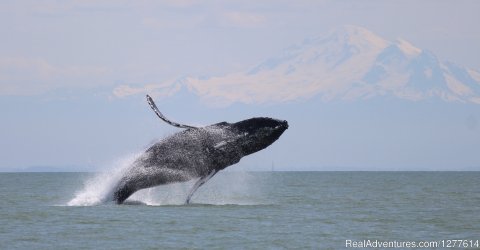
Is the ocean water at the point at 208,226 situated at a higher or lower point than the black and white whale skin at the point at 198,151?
lower

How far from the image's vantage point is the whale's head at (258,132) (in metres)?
32.6

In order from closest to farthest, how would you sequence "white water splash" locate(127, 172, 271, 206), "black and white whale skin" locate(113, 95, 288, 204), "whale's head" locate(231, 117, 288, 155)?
1. "whale's head" locate(231, 117, 288, 155)
2. "black and white whale skin" locate(113, 95, 288, 204)
3. "white water splash" locate(127, 172, 271, 206)

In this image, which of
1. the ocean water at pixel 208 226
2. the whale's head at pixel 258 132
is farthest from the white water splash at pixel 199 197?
the whale's head at pixel 258 132

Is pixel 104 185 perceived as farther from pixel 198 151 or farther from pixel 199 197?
pixel 199 197

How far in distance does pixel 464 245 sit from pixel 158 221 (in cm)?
1083

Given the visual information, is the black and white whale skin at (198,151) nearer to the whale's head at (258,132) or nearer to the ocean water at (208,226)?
the whale's head at (258,132)

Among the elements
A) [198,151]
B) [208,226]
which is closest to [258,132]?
[198,151]

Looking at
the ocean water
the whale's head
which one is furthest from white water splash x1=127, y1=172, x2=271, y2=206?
the whale's head

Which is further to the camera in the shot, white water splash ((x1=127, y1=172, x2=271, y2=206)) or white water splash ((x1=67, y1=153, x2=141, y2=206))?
white water splash ((x1=127, y1=172, x2=271, y2=206))

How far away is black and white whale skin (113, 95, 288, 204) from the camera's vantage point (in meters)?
33.0

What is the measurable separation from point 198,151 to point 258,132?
240 centimetres

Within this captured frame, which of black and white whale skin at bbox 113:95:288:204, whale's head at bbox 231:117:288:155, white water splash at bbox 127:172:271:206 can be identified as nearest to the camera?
whale's head at bbox 231:117:288:155

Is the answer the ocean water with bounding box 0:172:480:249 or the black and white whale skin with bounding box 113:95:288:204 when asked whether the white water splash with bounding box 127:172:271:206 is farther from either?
the black and white whale skin with bounding box 113:95:288:204

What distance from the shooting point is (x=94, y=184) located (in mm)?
39219
